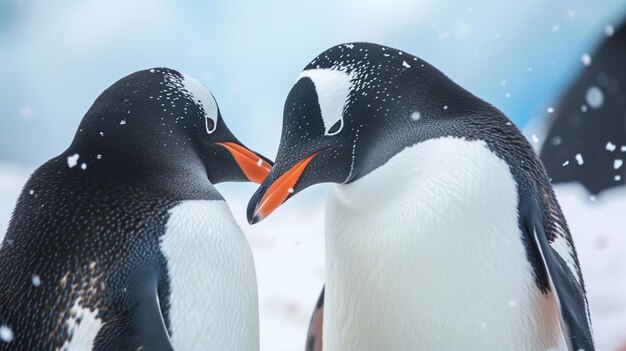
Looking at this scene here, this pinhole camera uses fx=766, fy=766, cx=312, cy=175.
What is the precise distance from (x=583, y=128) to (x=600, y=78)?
8.9 inches

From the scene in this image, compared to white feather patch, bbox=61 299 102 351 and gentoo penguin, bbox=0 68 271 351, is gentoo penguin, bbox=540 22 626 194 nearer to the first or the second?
gentoo penguin, bbox=0 68 271 351

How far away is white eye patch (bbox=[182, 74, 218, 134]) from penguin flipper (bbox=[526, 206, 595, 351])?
0.61 m

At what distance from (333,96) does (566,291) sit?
1.60 ft

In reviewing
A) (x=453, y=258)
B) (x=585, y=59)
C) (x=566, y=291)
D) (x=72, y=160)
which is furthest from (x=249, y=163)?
(x=585, y=59)

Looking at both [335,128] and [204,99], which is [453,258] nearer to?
[335,128]

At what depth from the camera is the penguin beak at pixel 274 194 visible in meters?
1.25

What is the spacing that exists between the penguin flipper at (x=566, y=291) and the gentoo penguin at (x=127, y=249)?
1.50ft

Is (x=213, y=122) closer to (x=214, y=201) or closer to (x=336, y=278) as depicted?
(x=214, y=201)

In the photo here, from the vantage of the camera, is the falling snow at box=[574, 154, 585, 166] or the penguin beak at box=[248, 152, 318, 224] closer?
the penguin beak at box=[248, 152, 318, 224]

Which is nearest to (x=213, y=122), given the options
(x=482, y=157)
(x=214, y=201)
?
(x=214, y=201)

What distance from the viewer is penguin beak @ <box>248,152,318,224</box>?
125 cm

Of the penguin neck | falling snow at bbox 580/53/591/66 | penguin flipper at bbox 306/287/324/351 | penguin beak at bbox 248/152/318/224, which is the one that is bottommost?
penguin flipper at bbox 306/287/324/351

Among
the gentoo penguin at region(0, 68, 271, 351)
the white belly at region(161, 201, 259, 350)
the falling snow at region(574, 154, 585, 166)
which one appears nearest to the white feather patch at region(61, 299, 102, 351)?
the gentoo penguin at region(0, 68, 271, 351)

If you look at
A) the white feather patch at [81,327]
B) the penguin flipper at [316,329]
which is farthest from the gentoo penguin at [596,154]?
the white feather patch at [81,327]
